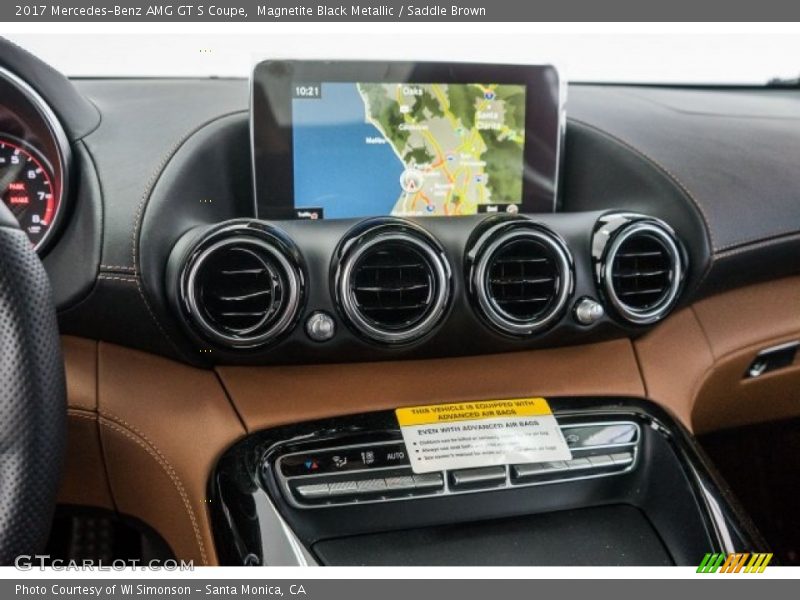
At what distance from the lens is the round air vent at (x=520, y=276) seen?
1159 millimetres

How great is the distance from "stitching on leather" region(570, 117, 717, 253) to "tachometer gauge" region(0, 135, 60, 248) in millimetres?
848

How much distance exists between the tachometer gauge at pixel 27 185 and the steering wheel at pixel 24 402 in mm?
381

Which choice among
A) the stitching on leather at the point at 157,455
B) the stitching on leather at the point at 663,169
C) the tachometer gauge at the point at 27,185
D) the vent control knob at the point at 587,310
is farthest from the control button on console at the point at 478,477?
the tachometer gauge at the point at 27,185

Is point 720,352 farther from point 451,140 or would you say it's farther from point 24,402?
point 24,402

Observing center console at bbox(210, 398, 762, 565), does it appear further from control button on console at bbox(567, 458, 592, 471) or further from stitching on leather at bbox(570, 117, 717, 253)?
stitching on leather at bbox(570, 117, 717, 253)

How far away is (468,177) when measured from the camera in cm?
131

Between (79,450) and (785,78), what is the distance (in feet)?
5.16

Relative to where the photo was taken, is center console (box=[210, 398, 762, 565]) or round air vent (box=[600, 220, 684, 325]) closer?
center console (box=[210, 398, 762, 565])

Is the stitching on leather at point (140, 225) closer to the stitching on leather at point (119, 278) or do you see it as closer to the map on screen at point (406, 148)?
the stitching on leather at point (119, 278)

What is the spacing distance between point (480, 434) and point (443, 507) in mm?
112

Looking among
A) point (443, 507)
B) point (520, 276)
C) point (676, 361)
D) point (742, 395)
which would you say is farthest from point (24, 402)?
point (742, 395)

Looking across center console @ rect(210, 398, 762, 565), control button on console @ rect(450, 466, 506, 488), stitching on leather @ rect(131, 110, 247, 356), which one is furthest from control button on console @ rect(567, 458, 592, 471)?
stitching on leather @ rect(131, 110, 247, 356)

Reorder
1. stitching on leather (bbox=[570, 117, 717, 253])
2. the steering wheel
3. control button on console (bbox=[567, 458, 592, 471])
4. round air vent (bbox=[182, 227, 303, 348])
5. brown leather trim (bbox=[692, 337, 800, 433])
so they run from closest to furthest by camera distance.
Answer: the steering wheel → round air vent (bbox=[182, 227, 303, 348]) → control button on console (bbox=[567, 458, 592, 471]) → stitching on leather (bbox=[570, 117, 717, 253]) → brown leather trim (bbox=[692, 337, 800, 433])

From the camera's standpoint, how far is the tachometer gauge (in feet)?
3.79
